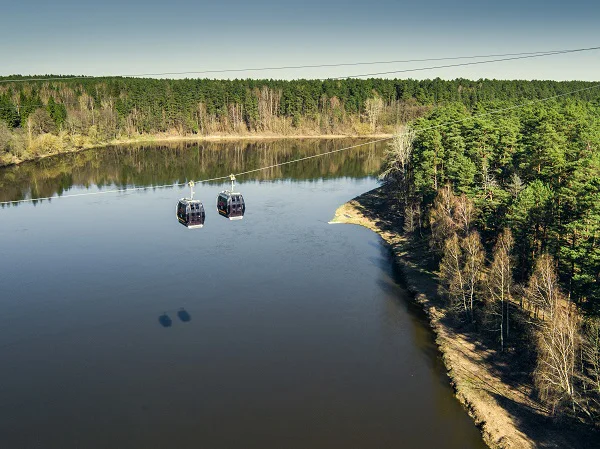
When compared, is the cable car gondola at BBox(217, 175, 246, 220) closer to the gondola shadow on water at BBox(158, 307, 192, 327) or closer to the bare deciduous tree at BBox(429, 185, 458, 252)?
the gondola shadow on water at BBox(158, 307, 192, 327)

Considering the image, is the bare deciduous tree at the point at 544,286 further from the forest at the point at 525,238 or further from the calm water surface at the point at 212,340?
the calm water surface at the point at 212,340

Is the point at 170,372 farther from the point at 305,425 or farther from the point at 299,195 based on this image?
the point at 299,195

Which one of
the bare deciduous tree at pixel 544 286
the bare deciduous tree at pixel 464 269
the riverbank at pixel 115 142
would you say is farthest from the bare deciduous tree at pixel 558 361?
the riverbank at pixel 115 142

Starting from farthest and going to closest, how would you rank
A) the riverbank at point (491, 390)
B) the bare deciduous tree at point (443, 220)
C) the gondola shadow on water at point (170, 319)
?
1. the bare deciduous tree at point (443, 220)
2. the gondola shadow on water at point (170, 319)
3. the riverbank at point (491, 390)

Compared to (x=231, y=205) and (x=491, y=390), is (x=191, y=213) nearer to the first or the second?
(x=231, y=205)

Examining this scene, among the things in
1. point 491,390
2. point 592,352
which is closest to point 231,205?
point 491,390

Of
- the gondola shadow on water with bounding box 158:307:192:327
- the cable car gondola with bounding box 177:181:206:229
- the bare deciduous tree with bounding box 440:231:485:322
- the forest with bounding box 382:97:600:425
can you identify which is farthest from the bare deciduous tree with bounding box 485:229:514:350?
the gondola shadow on water with bounding box 158:307:192:327
